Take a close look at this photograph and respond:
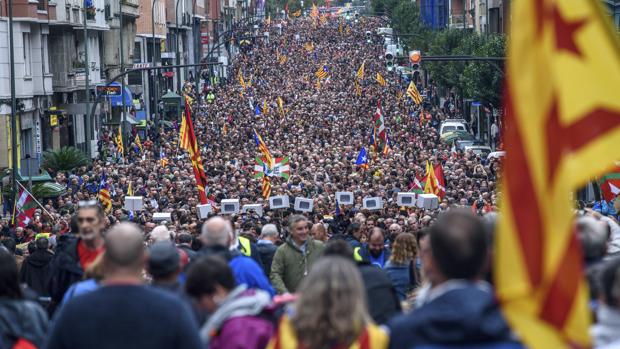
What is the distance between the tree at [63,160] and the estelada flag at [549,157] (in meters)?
35.7

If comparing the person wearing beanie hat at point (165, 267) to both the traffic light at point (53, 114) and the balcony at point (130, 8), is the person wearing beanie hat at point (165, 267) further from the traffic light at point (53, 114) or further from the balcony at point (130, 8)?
the balcony at point (130, 8)

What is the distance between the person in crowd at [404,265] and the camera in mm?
11086

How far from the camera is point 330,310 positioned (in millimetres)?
5906

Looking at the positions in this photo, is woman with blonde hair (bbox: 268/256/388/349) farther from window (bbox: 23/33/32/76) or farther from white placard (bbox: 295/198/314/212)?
window (bbox: 23/33/32/76)

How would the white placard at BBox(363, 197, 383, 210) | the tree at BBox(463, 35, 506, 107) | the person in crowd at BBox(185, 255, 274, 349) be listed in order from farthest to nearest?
1. the tree at BBox(463, 35, 506, 107)
2. the white placard at BBox(363, 197, 383, 210)
3. the person in crowd at BBox(185, 255, 274, 349)

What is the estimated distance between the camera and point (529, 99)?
5062mm

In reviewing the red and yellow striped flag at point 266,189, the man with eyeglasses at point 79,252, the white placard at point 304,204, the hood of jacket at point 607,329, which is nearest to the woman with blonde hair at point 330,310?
the hood of jacket at point 607,329

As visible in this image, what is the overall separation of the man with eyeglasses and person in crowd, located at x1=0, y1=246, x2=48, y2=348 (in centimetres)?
175

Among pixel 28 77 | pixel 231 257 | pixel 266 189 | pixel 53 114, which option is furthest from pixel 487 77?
pixel 231 257

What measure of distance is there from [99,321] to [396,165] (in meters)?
30.8

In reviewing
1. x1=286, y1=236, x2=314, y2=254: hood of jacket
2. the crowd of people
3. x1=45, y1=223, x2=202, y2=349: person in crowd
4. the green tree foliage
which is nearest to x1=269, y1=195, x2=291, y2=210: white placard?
the crowd of people

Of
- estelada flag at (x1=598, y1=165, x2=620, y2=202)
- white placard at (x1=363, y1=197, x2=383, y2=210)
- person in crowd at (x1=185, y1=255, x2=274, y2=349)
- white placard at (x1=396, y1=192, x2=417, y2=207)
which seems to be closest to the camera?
person in crowd at (x1=185, y1=255, x2=274, y2=349)

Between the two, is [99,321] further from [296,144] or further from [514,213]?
[296,144]

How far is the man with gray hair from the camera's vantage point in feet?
29.0
